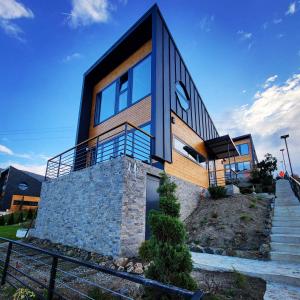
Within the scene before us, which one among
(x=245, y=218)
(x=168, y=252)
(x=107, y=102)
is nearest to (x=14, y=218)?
(x=107, y=102)

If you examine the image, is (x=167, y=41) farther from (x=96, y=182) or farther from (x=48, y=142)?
(x=48, y=142)

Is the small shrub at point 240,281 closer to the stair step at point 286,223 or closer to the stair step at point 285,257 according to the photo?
A: the stair step at point 285,257

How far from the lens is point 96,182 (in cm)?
775

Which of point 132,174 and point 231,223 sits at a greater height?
point 132,174

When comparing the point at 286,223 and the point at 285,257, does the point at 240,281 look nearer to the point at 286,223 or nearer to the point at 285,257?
the point at 285,257

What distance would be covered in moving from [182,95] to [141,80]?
3.10m

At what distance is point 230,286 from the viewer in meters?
3.83

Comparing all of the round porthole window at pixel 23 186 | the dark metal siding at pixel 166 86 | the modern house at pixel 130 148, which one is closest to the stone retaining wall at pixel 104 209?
the modern house at pixel 130 148

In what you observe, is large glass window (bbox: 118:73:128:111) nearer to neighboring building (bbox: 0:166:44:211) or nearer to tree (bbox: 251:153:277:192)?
tree (bbox: 251:153:277:192)

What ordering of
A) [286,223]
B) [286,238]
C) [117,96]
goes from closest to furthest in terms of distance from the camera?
[286,238] < [286,223] < [117,96]

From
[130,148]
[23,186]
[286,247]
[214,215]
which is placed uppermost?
[23,186]

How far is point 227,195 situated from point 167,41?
980cm

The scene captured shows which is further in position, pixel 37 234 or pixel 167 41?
pixel 167 41

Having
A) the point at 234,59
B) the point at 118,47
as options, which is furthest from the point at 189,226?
the point at 118,47
